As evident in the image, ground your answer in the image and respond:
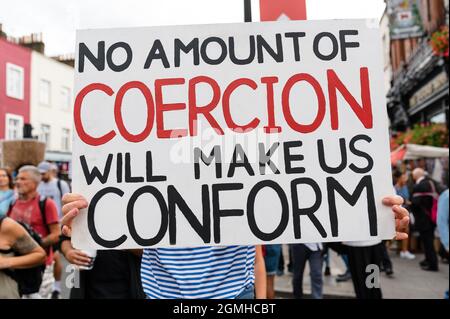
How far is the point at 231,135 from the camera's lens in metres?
1.72

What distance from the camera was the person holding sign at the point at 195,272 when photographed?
72.5 inches

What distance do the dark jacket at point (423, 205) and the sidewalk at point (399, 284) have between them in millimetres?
786

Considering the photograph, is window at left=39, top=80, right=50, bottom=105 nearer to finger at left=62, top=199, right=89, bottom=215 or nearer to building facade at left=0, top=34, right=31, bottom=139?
building facade at left=0, top=34, right=31, bottom=139

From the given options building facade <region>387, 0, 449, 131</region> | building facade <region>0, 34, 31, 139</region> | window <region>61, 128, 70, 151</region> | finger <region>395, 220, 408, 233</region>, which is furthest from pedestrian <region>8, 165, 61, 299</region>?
window <region>61, 128, 70, 151</region>

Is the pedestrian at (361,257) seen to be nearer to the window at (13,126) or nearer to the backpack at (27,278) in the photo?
the backpack at (27,278)

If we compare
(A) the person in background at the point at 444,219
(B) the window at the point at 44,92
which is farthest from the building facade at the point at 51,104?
(A) the person in background at the point at 444,219

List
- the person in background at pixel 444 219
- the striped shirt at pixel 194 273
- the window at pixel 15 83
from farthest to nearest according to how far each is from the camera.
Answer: the window at pixel 15 83
the person in background at pixel 444 219
the striped shirt at pixel 194 273

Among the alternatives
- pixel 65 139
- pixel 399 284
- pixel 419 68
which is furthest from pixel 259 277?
pixel 65 139

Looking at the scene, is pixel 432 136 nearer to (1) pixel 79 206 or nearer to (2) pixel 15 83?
(1) pixel 79 206

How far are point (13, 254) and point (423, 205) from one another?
274 inches

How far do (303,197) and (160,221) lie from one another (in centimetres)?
56

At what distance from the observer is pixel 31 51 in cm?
2053

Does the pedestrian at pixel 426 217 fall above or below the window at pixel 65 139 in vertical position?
below

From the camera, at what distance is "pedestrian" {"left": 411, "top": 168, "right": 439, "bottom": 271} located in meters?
7.60
